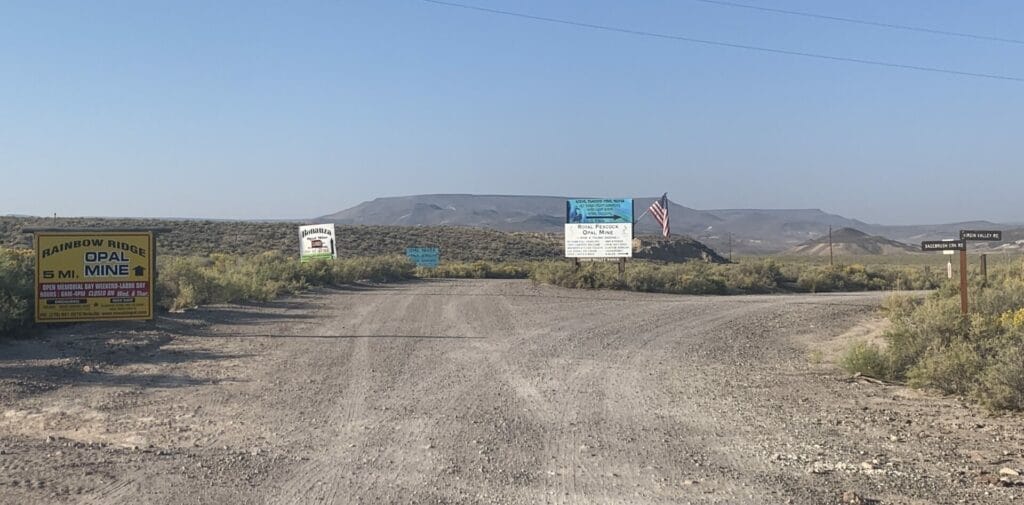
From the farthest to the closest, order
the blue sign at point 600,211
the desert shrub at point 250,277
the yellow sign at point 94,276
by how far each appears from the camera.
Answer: the blue sign at point 600,211, the desert shrub at point 250,277, the yellow sign at point 94,276

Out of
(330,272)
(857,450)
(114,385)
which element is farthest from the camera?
(330,272)

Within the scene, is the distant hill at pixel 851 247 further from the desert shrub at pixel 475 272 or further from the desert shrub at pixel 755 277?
the desert shrub at pixel 755 277

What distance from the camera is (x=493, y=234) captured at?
3686 inches

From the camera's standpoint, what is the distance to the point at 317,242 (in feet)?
131

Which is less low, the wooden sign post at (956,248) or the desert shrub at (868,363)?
the wooden sign post at (956,248)

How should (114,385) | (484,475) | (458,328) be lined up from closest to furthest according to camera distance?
1. (484,475)
2. (114,385)
3. (458,328)

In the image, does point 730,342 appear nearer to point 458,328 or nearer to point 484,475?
point 458,328

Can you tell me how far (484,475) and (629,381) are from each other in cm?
514

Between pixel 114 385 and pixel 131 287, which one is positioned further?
pixel 131 287

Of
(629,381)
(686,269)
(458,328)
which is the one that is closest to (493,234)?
(686,269)

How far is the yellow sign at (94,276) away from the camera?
1628 cm

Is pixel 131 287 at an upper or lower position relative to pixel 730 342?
upper

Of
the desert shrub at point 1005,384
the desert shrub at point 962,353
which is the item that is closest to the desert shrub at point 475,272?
the desert shrub at point 962,353

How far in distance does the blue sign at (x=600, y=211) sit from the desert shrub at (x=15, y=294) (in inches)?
867
